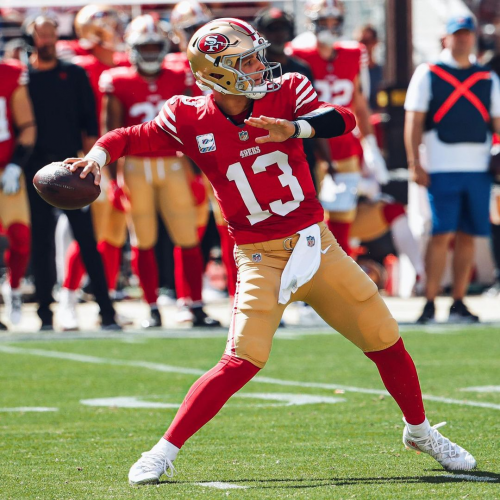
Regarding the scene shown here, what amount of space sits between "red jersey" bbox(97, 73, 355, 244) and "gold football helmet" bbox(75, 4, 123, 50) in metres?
5.54

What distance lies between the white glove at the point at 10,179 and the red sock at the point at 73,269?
24.1 inches

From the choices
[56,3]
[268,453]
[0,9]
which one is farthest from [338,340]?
[0,9]

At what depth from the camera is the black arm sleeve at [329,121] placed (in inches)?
160

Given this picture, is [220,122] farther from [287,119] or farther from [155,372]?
[155,372]

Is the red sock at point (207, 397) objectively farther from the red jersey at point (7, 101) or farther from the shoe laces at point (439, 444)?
the red jersey at point (7, 101)

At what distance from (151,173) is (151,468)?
495cm

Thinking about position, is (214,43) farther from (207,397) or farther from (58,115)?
(58,115)

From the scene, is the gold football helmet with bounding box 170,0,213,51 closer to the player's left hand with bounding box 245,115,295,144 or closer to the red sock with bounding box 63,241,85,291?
the red sock with bounding box 63,241,85,291

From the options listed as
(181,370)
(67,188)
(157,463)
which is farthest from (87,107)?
(157,463)

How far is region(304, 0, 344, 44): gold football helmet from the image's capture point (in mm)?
9055

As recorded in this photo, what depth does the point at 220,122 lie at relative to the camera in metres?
4.16

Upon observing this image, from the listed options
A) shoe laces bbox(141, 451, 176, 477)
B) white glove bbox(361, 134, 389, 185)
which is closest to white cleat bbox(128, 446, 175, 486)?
shoe laces bbox(141, 451, 176, 477)

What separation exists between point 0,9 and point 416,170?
27.4 ft

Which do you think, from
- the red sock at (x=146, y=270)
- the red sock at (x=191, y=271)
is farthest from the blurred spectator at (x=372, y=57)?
the red sock at (x=146, y=270)
